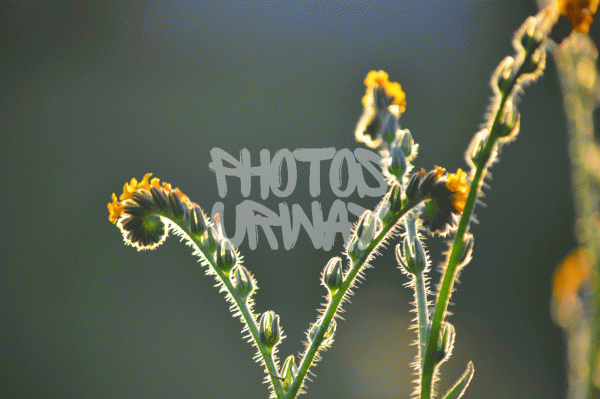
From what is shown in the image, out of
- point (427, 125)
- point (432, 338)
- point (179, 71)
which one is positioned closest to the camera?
point (432, 338)

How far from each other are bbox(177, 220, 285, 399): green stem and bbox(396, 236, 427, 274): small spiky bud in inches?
3.9

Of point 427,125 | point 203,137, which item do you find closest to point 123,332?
point 203,137

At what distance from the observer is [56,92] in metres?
1.78

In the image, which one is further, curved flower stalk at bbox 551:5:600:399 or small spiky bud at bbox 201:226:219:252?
small spiky bud at bbox 201:226:219:252

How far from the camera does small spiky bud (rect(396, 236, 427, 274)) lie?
26cm

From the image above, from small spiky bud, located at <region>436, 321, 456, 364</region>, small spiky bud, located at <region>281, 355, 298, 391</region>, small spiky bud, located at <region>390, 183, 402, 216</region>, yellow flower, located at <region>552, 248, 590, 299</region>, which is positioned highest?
small spiky bud, located at <region>390, 183, 402, 216</region>

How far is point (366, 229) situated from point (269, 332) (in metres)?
0.09

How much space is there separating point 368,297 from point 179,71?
104cm

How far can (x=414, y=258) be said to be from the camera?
264 mm

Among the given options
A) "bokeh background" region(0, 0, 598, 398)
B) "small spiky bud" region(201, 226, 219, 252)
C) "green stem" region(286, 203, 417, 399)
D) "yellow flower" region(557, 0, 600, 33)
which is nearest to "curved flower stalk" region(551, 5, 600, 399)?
"yellow flower" region(557, 0, 600, 33)

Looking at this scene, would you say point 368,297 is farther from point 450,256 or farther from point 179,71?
point 450,256

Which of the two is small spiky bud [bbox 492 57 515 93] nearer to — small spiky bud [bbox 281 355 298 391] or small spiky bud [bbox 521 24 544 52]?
small spiky bud [bbox 521 24 544 52]

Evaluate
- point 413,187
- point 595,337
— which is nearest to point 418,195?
point 413,187

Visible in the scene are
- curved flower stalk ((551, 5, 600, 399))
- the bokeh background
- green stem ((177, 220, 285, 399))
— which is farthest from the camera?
the bokeh background
